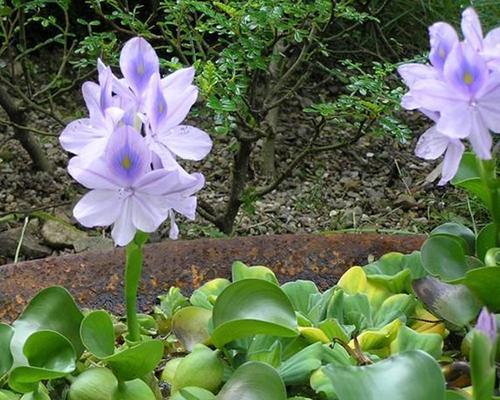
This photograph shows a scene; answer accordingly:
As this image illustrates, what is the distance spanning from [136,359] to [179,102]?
0.21m

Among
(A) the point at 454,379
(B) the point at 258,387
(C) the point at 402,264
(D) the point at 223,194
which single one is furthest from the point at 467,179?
(D) the point at 223,194

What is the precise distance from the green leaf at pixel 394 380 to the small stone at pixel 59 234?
1726 mm

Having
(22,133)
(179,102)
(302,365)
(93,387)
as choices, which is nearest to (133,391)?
(93,387)

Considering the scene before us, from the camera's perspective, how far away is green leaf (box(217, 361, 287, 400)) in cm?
70

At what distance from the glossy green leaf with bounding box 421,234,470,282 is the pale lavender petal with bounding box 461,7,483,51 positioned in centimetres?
26

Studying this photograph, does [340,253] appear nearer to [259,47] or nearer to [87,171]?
[87,171]

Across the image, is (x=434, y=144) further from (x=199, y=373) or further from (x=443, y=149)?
(x=199, y=373)

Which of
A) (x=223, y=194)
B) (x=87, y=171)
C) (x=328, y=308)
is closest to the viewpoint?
(x=87, y=171)

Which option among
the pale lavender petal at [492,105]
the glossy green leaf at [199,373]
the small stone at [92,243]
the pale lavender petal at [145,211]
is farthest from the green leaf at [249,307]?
the small stone at [92,243]

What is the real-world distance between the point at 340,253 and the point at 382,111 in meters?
0.57

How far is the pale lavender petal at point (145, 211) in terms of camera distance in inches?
27.0

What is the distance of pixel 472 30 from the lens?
69cm

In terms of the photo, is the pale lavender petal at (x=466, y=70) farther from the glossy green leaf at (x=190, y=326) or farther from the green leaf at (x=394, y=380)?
the glossy green leaf at (x=190, y=326)

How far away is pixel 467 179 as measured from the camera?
92cm
